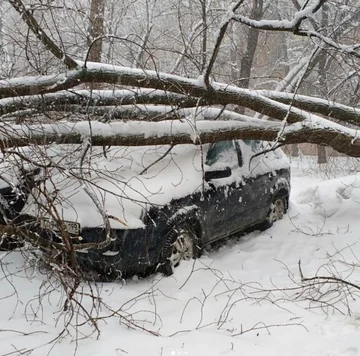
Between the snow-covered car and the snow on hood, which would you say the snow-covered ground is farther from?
the snow on hood

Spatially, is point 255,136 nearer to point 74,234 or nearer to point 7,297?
point 74,234

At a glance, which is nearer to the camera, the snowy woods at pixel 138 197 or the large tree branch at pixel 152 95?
the snowy woods at pixel 138 197

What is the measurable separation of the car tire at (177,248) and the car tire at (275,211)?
2076mm

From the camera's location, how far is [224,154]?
659 cm

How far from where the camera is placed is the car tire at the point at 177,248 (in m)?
5.38

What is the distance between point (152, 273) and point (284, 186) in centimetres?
344

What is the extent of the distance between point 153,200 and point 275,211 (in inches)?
133

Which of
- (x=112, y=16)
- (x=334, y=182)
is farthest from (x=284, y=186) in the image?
(x=112, y=16)

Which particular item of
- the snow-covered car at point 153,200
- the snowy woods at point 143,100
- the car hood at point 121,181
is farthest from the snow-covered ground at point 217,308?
the snowy woods at point 143,100

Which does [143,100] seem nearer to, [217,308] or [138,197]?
[138,197]

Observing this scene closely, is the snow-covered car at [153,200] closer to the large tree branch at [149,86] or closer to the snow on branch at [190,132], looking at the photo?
the snow on branch at [190,132]

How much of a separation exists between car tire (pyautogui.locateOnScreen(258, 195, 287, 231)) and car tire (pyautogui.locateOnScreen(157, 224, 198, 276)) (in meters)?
2.08

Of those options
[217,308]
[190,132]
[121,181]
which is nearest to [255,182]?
[190,132]

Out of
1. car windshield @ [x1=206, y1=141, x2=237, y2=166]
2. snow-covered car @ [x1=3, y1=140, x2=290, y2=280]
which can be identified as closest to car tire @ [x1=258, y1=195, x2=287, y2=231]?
snow-covered car @ [x1=3, y1=140, x2=290, y2=280]
